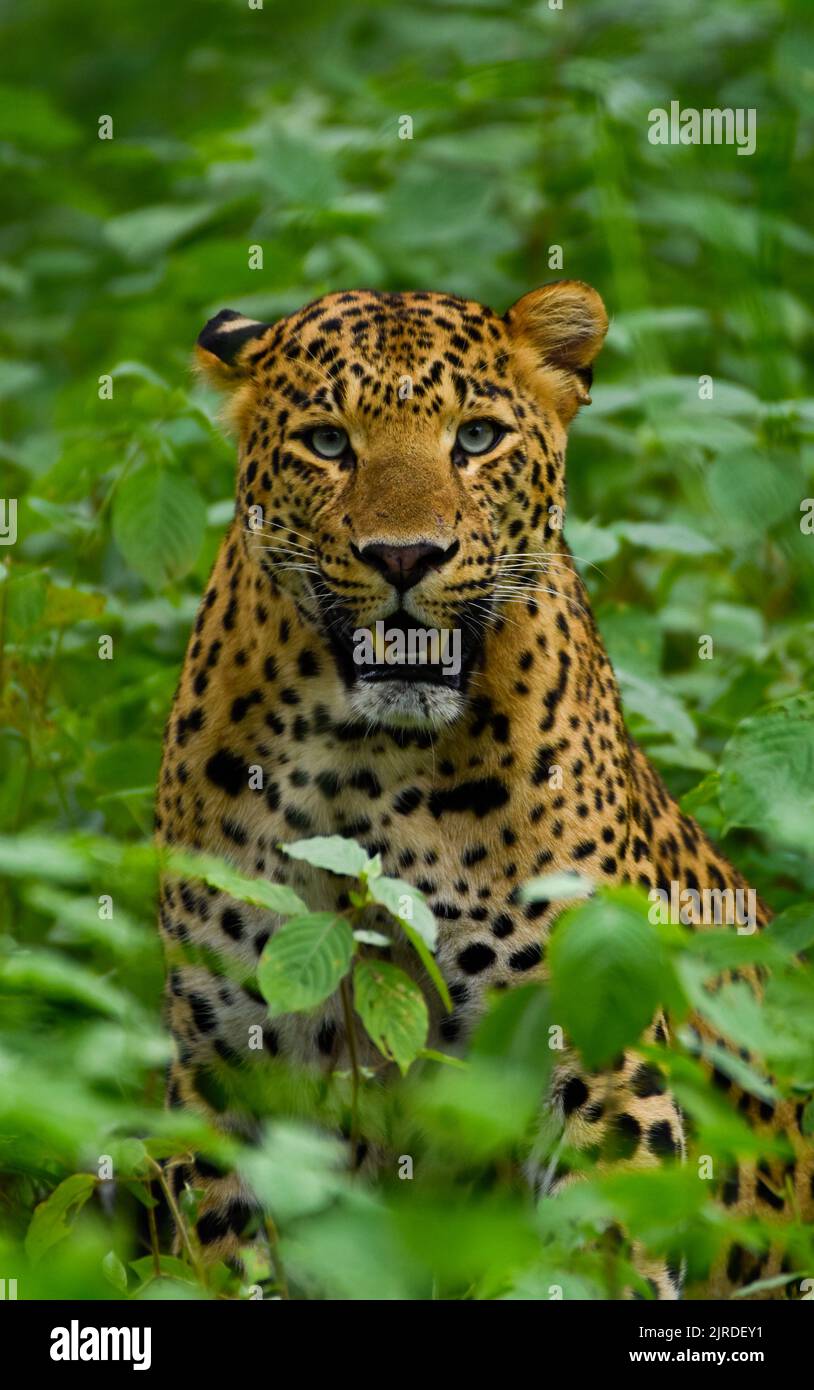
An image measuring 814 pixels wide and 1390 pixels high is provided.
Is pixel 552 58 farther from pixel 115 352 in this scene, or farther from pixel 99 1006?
pixel 99 1006

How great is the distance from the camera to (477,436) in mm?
5043

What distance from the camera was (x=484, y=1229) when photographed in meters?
2.59

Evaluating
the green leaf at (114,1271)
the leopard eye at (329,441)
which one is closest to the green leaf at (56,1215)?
the green leaf at (114,1271)

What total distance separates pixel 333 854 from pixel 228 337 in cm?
209

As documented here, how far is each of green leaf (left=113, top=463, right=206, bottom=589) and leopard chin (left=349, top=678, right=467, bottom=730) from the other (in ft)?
3.82

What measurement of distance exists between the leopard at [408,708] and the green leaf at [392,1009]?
837 mm

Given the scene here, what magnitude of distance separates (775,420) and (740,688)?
3283mm

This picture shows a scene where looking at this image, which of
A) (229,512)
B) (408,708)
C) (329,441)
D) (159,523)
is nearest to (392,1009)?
(408,708)

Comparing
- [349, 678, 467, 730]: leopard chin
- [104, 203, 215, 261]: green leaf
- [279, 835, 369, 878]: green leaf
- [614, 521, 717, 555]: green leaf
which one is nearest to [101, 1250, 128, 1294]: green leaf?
[279, 835, 369, 878]: green leaf

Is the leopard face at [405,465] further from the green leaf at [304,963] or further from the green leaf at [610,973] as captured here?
the green leaf at [610,973]

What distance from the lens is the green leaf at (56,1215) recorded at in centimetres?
379

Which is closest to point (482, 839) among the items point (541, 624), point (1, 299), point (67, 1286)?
point (541, 624)

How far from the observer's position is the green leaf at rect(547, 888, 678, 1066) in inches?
120

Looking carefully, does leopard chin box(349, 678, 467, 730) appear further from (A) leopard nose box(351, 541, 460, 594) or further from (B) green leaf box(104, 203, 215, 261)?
(B) green leaf box(104, 203, 215, 261)
